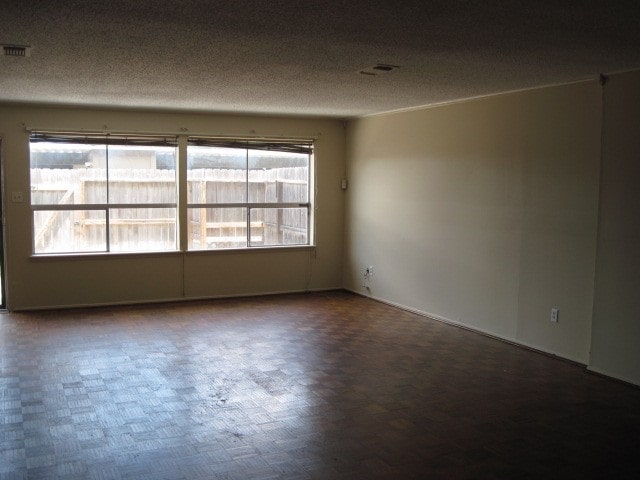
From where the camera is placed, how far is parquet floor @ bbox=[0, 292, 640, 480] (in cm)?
324

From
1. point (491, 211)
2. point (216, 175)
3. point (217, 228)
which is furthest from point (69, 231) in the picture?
point (491, 211)

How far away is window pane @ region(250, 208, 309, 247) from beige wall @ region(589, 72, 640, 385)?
4246 millimetres

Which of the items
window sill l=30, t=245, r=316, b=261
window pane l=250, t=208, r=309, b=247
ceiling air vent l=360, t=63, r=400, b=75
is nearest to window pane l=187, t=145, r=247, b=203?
window pane l=250, t=208, r=309, b=247

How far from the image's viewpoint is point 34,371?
4738mm

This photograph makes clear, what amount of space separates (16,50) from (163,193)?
11.9 ft

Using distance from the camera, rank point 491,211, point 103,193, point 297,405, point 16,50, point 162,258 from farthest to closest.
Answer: point 162,258 → point 103,193 → point 491,211 → point 297,405 → point 16,50

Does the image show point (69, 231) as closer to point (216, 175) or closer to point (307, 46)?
point (216, 175)

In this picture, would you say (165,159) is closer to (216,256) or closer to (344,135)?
(216,256)

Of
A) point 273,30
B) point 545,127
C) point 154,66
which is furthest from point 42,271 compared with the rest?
point 545,127

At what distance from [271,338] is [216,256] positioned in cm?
219

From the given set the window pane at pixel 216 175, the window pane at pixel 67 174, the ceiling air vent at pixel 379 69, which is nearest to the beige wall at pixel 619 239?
the ceiling air vent at pixel 379 69

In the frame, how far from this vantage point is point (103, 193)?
7180mm

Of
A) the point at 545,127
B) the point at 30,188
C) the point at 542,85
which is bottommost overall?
the point at 30,188

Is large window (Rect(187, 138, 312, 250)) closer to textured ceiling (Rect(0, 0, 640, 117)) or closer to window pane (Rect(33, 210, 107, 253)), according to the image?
window pane (Rect(33, 210, 107, 253))
